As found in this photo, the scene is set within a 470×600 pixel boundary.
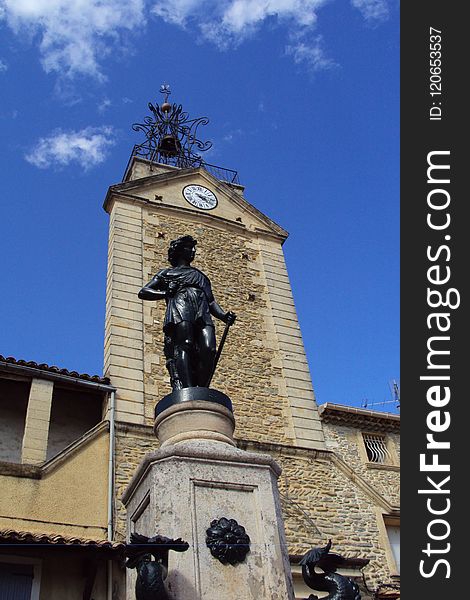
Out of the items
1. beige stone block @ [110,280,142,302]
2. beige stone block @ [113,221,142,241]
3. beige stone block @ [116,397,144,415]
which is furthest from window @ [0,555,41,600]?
beige stone block @ [113,221,142,241]

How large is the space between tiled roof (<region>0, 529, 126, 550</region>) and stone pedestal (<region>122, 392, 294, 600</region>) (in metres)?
3.40

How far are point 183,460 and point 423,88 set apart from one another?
12.6 feet

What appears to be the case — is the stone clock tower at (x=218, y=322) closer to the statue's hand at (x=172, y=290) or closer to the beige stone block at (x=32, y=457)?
the beige stone block at (x=32, y=457)

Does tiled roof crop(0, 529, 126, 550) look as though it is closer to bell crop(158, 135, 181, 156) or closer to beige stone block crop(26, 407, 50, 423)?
beige stone block crop(26, 407, 50, 423)

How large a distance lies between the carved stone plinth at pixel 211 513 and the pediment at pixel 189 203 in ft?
35.7

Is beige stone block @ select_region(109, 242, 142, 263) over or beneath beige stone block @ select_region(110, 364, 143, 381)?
over

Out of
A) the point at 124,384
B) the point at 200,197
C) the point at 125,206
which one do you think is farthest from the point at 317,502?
the point at 200,197

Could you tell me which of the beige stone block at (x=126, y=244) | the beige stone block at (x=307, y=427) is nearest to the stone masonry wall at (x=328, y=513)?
the beige stone block at (x=307, y=427)

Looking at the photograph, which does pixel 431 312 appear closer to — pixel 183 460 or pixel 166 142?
pixel 183 460

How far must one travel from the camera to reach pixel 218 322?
12.2 m

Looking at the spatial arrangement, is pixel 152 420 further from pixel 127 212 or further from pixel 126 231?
pixel 127 212

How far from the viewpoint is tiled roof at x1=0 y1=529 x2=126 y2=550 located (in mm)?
6980

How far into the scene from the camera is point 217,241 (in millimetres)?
14555

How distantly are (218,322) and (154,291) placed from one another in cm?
704
